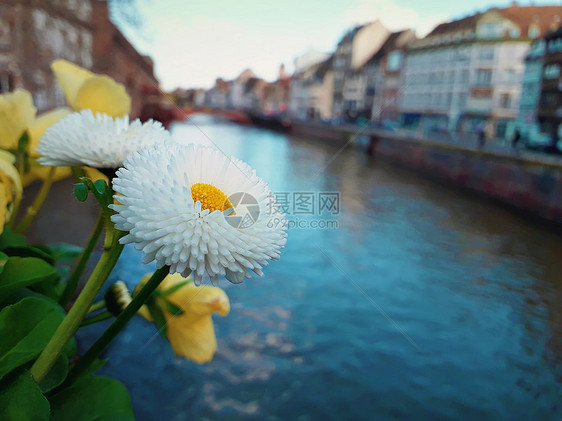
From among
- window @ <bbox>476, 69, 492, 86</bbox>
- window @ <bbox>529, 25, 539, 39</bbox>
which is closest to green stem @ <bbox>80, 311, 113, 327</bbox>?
window @ <bbox>529, 25, 539, 39</bbox>

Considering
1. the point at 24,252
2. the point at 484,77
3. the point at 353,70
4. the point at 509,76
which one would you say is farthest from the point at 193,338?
the point at 353,70

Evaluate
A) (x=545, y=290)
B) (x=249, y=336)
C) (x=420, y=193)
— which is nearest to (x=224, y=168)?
(x=249, y=336)

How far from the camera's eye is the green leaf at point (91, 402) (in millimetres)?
223

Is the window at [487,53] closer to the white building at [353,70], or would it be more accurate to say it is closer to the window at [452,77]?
the window at [452,77]

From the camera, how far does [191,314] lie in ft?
1.06

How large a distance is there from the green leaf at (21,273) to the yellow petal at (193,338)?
112mm

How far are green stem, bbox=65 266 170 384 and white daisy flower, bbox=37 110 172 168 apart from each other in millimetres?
67

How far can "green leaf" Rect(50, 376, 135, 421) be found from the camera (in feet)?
0.73

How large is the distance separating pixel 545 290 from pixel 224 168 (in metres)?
3.61

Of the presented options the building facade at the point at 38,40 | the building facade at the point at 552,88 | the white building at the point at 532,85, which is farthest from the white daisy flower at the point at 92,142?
the white building at the point at 532,85

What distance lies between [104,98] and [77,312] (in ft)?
0.57

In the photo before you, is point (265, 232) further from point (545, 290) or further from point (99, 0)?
point (545, 290)

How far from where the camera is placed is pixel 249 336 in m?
1.96

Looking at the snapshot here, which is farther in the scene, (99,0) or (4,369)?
(99,0)
